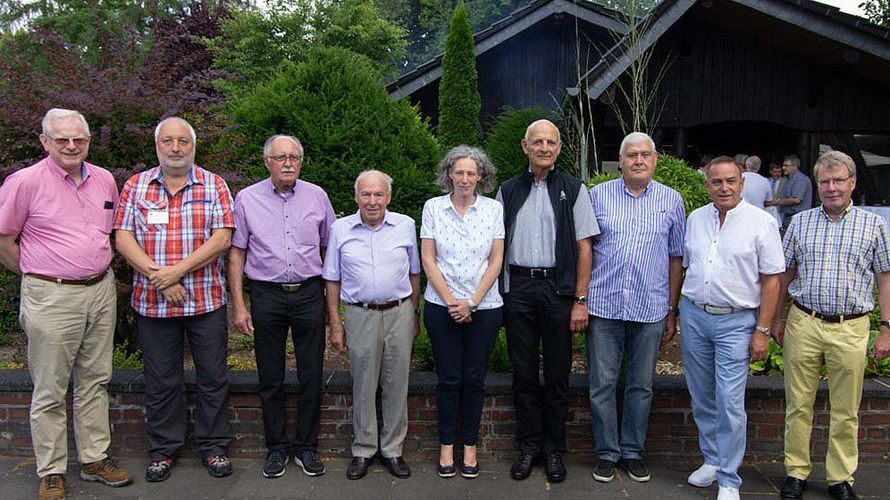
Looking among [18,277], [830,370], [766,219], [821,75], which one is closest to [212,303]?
[18,277]

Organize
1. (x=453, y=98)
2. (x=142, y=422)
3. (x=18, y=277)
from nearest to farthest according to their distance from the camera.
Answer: (x=142, y=422) → (x=18, y=277) → (x=453, y=98)

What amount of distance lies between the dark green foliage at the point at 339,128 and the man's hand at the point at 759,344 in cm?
345

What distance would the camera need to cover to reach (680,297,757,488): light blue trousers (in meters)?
3.55

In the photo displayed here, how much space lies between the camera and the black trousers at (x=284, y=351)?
150 inches

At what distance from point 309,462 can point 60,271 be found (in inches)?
66.8

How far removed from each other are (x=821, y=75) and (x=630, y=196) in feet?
30.1

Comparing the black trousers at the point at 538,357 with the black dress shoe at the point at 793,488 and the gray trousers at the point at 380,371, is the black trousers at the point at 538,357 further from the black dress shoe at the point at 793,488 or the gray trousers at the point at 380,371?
the black dress shoe at the point at 793,488

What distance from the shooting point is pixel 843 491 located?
3.62 meters

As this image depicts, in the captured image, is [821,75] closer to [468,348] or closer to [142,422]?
[468,348]

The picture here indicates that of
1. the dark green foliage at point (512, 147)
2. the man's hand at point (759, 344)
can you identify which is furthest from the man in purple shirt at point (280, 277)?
the dark green foliage at point (512, 147)

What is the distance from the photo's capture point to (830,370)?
3582 mm

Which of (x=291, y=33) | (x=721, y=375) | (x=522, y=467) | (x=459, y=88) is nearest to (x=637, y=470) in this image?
(x=522, y=467)

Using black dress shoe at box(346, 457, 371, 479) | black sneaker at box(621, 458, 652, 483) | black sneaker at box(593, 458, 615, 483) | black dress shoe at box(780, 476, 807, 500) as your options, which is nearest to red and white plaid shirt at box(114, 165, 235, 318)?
black dress shoe at box(346, 457, 371, 479)

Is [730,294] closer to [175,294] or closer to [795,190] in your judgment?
[175,294]
